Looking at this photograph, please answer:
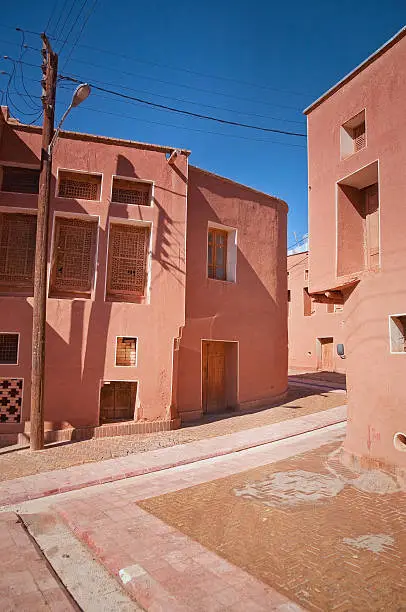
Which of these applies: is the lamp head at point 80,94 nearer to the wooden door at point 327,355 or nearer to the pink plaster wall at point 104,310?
the pink plaster wall at point 104,310

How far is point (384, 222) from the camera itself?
324 inches

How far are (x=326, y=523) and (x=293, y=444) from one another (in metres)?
4.61

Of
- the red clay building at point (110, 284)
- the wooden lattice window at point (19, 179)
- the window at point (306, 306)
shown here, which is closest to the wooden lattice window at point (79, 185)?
the red clay building at point (110, 284)

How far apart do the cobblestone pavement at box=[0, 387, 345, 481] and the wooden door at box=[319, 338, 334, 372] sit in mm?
9504

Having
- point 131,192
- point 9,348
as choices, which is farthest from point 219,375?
point 9,348

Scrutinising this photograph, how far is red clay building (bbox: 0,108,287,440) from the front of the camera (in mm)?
11250

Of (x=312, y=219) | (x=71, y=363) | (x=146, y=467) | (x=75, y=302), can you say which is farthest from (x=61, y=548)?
(x=312, y=219)

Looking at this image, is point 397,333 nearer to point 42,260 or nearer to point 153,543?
point 153,543

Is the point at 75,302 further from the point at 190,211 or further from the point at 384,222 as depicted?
the point at 384,222

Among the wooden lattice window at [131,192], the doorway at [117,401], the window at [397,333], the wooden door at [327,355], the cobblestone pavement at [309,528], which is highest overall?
the wooden lattice window at [131,192]

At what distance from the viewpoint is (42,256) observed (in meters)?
10.7

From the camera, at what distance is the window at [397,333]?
791cm

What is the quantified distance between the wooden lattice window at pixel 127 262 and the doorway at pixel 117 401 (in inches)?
96.5

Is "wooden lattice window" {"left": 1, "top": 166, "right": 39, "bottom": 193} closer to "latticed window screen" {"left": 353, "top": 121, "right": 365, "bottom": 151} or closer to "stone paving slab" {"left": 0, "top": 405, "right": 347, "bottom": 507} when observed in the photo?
"stone paving slab" {"left": 0, "top": 405, "right": 347, "bottom": 507}
